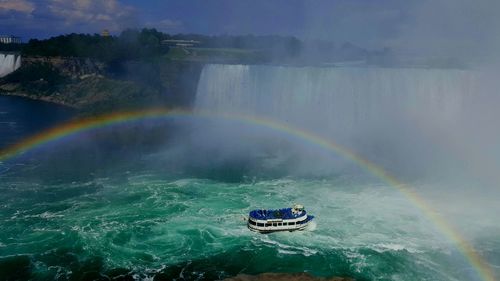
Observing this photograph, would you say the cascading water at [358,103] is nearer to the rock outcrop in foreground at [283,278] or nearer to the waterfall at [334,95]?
the waterfall at [334,95]

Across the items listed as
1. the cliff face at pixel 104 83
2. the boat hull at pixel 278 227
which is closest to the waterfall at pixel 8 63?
the cliff face at pixel 104 83

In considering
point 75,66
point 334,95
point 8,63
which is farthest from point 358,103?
point 8,63

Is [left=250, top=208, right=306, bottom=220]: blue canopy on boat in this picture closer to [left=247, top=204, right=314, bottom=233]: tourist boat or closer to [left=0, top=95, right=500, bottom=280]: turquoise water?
[left=247, top=204, right=314, bottom=233]: tourist boat

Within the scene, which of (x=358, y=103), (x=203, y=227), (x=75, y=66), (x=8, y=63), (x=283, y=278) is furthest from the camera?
(x=8, y=63)

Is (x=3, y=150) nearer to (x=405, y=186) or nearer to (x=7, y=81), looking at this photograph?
(x=405, y=186)

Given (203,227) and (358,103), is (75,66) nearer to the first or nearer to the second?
(358,103)

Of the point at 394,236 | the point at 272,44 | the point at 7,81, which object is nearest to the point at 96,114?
the point at 272,44
